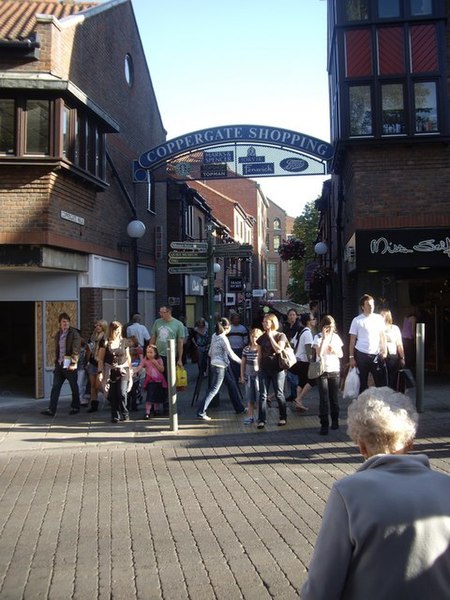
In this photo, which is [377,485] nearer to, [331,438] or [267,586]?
[267,586]

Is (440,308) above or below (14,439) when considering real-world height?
above

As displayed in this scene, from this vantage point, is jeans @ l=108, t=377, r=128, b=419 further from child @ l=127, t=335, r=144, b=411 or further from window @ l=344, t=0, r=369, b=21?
window @ l=344, t=0, r=369, b=21

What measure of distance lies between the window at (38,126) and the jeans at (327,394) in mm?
7075

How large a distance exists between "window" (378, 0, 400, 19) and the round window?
24.6 feet

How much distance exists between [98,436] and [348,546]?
25.7 feet

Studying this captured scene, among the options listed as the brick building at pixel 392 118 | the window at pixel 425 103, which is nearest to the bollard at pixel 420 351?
the brick building at pixel 392 118

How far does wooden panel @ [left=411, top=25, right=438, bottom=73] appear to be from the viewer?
1412cm

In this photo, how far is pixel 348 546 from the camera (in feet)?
6.59

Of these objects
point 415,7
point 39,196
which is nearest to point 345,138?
point 415,7

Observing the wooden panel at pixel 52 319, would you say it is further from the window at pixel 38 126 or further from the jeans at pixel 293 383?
the jeans at pixel 293 383

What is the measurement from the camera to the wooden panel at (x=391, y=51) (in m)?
14.3

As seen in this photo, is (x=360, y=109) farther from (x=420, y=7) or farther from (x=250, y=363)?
(x=250, y=363)

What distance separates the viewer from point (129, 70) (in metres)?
18.8

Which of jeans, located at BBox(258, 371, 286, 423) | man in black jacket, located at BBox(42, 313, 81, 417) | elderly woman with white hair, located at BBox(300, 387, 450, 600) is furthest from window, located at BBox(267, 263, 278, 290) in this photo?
elderly woman with white hair, located at BBox(300, 387, 450, 600)
